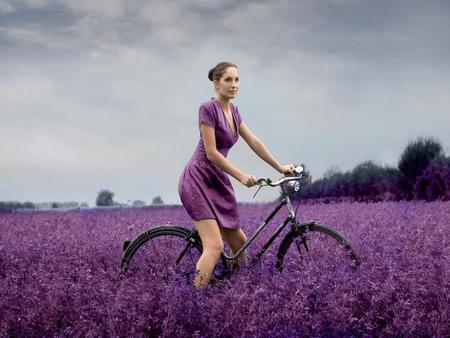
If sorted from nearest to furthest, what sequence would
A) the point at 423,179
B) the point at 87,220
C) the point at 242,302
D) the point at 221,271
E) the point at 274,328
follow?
the point at 274,328 → the point at 242,302 → the point at 221,271 → the point at 87,220 → the point at 423,179

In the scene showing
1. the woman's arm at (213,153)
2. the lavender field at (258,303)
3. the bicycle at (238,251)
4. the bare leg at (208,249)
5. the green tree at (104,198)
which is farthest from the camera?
the green tree at (104,198)

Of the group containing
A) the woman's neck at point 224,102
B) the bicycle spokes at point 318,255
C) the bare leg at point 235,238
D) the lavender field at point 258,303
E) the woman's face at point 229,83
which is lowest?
the lavender field at point 258,303

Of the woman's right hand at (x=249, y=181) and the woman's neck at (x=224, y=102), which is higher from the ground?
the woman's neck at (x=224, y=102)

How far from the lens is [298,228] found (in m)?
4.33

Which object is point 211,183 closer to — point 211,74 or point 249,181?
point 249,181

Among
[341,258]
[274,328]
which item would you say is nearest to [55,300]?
[274,328]

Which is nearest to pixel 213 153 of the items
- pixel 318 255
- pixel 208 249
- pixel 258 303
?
pixel 208 249

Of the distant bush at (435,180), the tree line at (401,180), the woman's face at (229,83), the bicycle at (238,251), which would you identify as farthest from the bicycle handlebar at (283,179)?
the distant bush at (435,180)

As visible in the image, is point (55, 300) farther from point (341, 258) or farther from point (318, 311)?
point (341, 258)

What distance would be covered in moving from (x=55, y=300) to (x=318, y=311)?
5.90ft

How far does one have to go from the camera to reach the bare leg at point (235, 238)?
4453 mm

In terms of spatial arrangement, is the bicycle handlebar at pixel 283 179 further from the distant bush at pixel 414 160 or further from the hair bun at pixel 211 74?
the distant bush at pixel 414 160

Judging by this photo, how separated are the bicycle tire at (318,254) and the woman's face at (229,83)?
3.49 feet

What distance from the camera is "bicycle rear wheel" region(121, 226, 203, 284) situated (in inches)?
178
